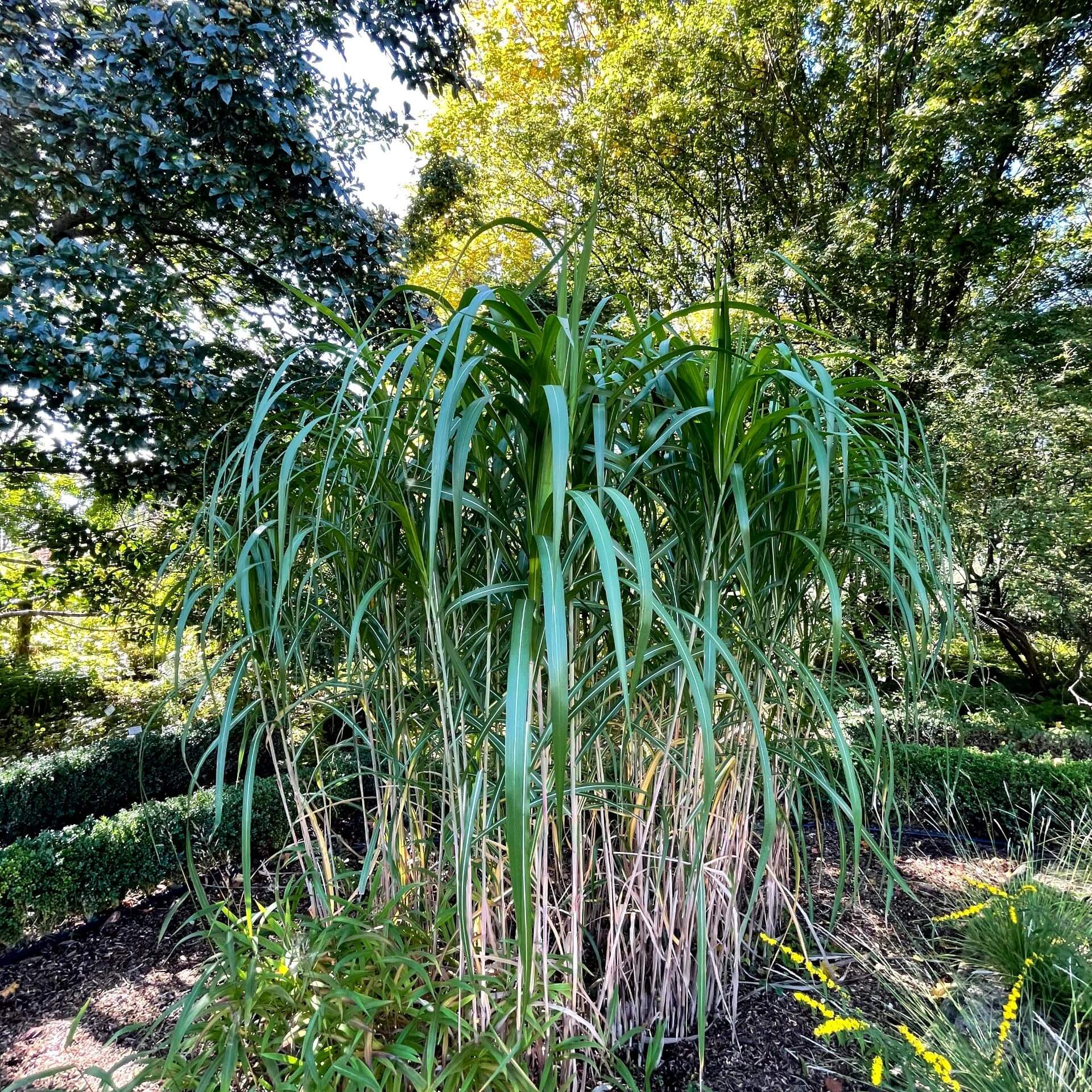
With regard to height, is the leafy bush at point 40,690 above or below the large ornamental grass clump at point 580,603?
below

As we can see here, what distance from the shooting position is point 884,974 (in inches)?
49.5

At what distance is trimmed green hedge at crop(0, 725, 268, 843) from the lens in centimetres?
264

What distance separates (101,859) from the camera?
76.5 inches

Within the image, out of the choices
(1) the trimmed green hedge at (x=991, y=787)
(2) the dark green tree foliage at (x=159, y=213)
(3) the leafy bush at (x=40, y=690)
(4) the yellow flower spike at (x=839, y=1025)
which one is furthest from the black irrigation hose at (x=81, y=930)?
(3) the leafy bush at (x=40, y=690)

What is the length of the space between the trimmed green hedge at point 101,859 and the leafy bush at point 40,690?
10.1 ft

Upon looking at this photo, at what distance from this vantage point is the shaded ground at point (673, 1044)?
1051 millimetres

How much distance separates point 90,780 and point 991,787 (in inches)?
177


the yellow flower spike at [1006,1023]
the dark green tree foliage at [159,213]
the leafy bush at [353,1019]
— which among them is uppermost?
the dark green tree foliage at [159,213]

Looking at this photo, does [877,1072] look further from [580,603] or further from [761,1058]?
Answer: [580,603]

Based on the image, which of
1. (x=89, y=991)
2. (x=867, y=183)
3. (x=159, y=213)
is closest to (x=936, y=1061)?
(x=89, y=991)

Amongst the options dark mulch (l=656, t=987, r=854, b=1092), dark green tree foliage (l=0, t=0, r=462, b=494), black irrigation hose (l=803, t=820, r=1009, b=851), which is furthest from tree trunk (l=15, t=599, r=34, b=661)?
black irrigation hose (l=803, t=820, r=1009, b=851)

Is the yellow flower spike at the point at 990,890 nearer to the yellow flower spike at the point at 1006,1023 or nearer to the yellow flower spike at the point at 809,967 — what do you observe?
the yellow flower spike at the point at 1006,1023

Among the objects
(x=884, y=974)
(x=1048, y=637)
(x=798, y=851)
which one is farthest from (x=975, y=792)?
(x=1048, y=637)

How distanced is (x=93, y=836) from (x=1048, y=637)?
6686 millimetres
